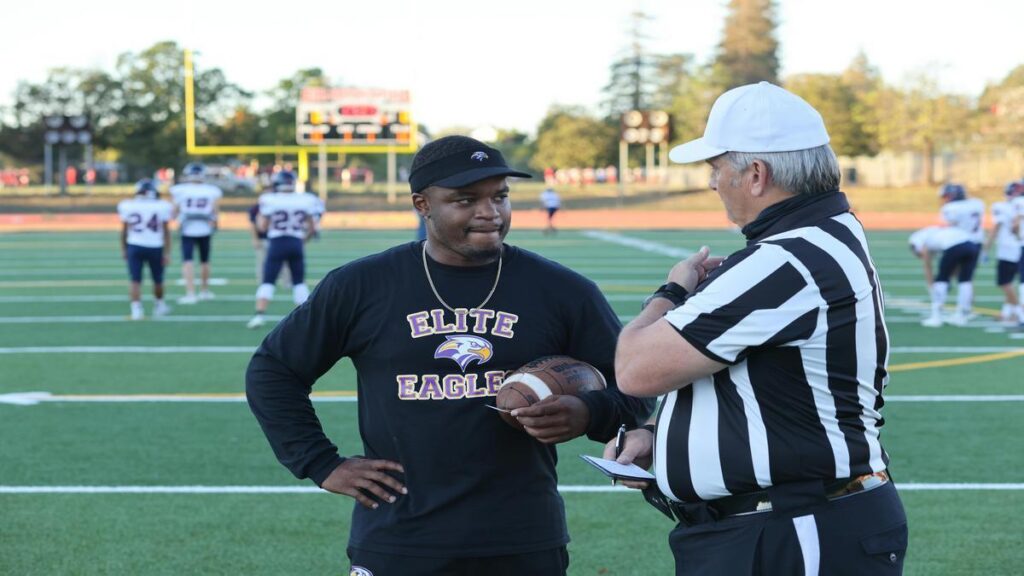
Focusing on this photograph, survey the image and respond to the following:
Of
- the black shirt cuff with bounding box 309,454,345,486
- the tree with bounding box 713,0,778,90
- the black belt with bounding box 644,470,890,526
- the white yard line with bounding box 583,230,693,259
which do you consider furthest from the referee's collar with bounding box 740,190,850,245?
the tree with bounding box 713,0,778,90

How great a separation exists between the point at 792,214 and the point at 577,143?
84.4 meters

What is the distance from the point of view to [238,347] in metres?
12.2

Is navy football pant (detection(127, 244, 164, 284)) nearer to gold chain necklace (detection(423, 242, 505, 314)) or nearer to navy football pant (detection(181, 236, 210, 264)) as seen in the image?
navy football pant (detection(181, 236, 210, 264))

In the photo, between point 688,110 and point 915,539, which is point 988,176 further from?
point 915,539

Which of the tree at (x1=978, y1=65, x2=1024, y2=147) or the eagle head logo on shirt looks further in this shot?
the tree at (x1=978, y1=65, x2=1024, y2=147)

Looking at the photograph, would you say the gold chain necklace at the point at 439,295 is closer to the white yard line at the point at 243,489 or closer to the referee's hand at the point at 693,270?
the referee's hand at the point at 693,270

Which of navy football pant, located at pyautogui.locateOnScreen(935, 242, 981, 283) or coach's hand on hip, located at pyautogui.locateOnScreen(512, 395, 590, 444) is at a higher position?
coach's hand on hip, located at pyautogui.locateOnScreen(512, 395, 590, 444)

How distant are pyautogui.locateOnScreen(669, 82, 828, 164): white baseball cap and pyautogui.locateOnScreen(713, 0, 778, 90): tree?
89023 mm

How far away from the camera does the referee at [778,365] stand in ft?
9.27

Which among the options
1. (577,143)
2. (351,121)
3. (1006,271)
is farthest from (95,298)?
(577,143)

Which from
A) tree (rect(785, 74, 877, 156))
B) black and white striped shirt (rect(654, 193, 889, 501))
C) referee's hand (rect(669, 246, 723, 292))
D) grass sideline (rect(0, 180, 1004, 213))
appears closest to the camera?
black and white striped shirt (rect(654, 193, 889, 501))

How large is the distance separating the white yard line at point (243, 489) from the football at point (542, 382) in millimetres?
3400

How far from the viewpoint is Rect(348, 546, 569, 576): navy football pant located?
10.8 ft

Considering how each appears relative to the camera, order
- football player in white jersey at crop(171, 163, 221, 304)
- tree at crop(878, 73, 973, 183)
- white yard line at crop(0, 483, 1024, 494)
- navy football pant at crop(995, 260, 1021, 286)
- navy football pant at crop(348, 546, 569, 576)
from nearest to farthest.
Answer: navy football pant at crop(348, 546, 569, 576)
white yard line at crop(0, 483, 1024, 494)
navy football pant at crop(995, 260, 1021, 286)
football player in white jersey at crop(171, 163, 221, 304)
tree at crop(878, 73, 973, 183)
